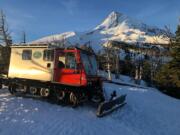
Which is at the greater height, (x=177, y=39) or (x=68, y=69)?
(x=177, y=39)

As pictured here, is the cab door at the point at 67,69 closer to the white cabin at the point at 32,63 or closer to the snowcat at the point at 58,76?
the snowcat at the point at 58,76

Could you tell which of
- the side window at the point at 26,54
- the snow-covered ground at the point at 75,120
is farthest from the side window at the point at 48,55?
the snow-covered ground at the point at 75,120

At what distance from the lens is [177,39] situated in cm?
3762

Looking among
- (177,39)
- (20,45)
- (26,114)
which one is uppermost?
(177,39)

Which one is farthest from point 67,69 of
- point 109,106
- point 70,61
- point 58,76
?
point 109,106

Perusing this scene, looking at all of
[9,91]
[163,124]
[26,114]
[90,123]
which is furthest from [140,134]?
[9,91]

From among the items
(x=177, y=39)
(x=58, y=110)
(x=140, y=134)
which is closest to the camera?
(x=140, y=134)

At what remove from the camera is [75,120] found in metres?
13.9

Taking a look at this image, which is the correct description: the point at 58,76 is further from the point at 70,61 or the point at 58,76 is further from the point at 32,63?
the point at 32,63

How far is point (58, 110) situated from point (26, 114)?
1.94 meters

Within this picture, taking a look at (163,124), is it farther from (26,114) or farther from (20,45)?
(20,45)

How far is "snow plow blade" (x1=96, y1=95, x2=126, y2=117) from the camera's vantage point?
15.4 meters

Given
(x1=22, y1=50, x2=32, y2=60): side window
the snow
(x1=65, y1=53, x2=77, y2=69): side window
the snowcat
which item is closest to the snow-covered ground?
the snow

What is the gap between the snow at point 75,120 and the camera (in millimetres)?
12344
